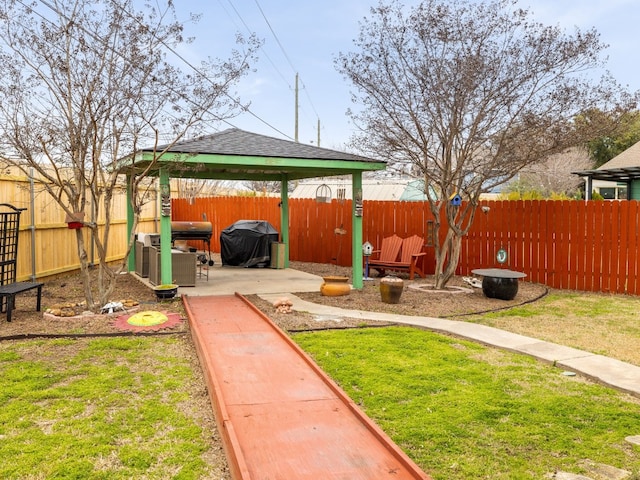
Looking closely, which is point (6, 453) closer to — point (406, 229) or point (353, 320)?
point (353, 320)

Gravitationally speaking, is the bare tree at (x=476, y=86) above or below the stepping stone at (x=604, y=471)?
above

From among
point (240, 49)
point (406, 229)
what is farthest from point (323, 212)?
point (240, 49)

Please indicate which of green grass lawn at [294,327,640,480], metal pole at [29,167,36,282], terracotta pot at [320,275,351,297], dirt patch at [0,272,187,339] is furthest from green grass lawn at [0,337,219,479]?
metal pole at [29,167,36,282]

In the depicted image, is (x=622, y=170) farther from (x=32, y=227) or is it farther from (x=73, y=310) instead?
(x=32, y=227)

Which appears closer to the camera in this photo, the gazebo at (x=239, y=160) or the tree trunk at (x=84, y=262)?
the tree trunk at (x=84, y=262)

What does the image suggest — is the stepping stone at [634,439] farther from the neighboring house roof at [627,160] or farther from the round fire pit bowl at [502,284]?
the neighboring house roof at [627,160]

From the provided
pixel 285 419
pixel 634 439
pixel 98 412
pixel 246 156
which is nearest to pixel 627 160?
pixel 246 156

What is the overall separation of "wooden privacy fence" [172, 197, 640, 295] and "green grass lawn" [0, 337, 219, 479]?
729 centimetres

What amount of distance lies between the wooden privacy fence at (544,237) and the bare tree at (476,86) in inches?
59.4

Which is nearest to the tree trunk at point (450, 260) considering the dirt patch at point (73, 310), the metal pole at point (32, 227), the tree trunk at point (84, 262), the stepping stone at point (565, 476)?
the dirt patch at point (73, 310)

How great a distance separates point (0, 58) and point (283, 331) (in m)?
5.00

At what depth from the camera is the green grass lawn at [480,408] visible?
3.24m

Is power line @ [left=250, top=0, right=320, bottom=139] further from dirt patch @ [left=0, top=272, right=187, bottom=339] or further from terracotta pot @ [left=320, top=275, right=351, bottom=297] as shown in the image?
terracotta pot @ [left=320, top=275, right=351, bottom=297]

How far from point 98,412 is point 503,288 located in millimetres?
6471
